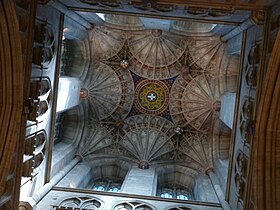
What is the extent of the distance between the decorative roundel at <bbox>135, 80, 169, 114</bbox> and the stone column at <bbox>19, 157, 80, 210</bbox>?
4.80 meters

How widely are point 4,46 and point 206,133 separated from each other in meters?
11.6

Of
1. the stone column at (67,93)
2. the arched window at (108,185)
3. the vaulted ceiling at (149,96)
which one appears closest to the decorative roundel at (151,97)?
the vaulted ceiling at (149,96)

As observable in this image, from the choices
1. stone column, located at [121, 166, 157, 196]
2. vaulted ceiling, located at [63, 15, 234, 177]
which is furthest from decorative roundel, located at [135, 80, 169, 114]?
stone column, located at [121, 166, 157, 196]

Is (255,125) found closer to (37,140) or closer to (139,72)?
(37,140)

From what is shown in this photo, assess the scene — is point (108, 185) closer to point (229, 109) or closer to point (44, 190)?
point (44, 190)

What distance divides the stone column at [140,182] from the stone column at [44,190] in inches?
94.7

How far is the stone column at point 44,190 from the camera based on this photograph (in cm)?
1006

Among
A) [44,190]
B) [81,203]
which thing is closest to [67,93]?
[44,190]

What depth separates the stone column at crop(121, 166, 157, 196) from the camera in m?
13.2

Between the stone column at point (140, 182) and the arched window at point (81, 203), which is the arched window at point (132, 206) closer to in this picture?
the arched window at point (81, 203)

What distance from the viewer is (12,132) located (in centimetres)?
877

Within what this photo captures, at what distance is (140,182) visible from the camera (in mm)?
14211

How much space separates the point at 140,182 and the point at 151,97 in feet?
18.1

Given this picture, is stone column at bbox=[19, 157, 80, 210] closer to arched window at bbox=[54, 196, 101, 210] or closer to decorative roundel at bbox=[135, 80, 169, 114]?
arched window at bbox=[54, 196, 101, 210]
